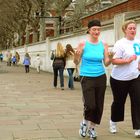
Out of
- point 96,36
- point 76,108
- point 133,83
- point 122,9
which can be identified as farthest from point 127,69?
→ point 122,9

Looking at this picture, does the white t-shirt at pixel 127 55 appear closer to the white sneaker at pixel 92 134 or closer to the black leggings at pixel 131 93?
the black leggings at pixel 131 93

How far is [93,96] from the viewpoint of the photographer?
24.0ft

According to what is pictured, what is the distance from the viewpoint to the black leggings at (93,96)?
24.0ft

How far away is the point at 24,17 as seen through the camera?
48250 millimetres

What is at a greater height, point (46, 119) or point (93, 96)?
point (93, 96)

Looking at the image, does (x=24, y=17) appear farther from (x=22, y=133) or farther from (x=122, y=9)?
(x=22, y=133)

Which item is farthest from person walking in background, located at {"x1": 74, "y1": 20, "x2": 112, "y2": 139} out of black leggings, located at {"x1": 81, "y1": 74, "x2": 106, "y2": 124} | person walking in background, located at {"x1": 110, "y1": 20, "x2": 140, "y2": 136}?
person walking in background, located at {"x1": 110, "y1": 20, "x2": 140, "y2": 136}

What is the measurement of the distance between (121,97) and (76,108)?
3907 millimetres

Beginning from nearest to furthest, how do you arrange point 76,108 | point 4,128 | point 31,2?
1. point 4,128
2. point 76,108
3. point 31,2

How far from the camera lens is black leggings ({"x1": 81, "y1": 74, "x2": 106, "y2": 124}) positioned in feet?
24.0

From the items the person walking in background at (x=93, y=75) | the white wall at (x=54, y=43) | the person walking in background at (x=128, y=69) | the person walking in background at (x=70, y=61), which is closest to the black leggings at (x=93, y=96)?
the person walking in background at (x=93, y=75)

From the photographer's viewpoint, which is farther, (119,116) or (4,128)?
(4,128)

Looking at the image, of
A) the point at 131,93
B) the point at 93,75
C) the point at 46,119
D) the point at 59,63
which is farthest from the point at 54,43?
the point at 93,75

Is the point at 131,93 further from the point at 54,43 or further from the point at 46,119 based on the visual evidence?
the point at 54,43
